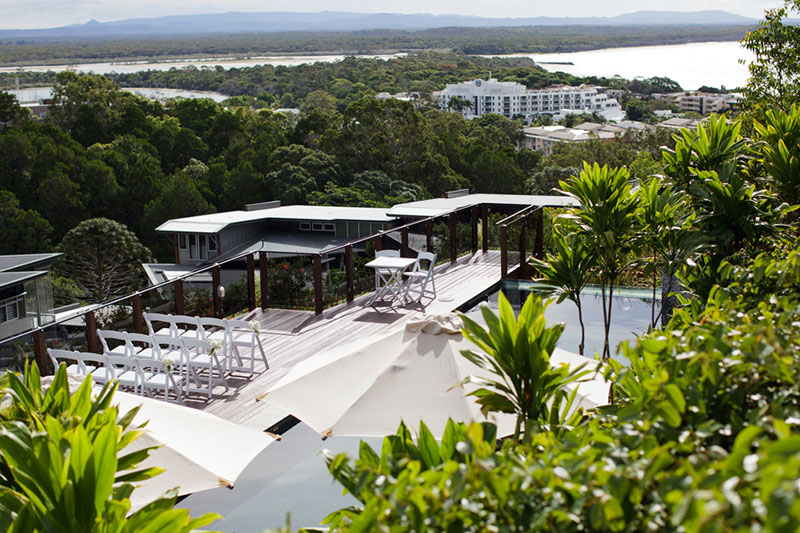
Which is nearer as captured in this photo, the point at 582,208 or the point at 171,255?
the point at 582,208

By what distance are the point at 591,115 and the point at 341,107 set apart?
Answer: 4111cm

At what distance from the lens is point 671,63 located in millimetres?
152125

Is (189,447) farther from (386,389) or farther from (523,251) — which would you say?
→ (523,251)

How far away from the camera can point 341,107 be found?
96.8 m

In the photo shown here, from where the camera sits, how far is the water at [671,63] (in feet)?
409

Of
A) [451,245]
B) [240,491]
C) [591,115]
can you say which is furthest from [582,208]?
[591,115]

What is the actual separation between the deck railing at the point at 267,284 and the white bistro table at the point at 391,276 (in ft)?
1.17

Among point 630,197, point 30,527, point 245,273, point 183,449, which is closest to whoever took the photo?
point 30,527

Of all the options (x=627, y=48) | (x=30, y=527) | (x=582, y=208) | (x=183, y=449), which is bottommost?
(x=183, y=449)

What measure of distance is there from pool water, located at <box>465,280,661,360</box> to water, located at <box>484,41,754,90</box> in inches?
4508

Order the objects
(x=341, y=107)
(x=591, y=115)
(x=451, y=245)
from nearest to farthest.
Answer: (x=451, y=245), (x=341, y=107), (x=591, y=115)

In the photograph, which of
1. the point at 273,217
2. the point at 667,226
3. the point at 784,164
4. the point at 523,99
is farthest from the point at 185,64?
the point at 784,164

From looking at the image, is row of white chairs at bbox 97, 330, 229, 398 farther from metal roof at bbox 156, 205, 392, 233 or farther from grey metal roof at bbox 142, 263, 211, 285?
grey metal roof at bbox 142, 263, 211, 285

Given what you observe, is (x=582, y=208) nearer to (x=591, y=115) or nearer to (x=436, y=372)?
(x=436, y=372)
